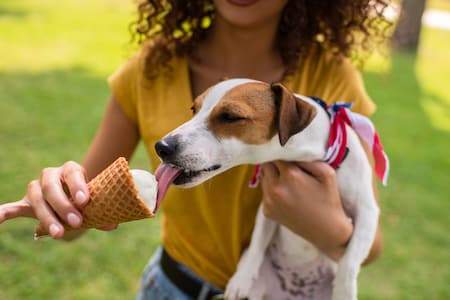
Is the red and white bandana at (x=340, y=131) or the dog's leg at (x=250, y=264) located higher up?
the red and white bandana at (x=340, y=131)

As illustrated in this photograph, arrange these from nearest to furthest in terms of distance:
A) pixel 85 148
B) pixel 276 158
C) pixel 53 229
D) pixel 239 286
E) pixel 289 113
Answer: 1. pixel 53 229
2. pixel 289 113
3. pixel 276 158
4. pixel 239 286
5. pixel 85 148

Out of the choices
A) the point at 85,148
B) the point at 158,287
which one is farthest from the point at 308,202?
the point at 85,148

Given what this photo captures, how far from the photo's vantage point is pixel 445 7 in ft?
58.0

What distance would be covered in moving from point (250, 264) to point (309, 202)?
11.3 inches

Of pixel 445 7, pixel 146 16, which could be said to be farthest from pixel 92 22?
pixel 445 7

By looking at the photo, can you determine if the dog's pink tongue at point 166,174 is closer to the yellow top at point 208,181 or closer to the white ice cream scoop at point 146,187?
the white ice cream scoop at point 146,187

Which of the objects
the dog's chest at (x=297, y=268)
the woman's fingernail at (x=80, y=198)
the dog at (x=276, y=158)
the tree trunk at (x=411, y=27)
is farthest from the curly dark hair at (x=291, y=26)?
the tree trunk at (x=411, y=27)

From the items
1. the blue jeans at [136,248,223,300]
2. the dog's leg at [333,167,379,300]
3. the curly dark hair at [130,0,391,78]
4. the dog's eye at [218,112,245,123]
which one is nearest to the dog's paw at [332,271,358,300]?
the dog's leg at [333,167,379,300]

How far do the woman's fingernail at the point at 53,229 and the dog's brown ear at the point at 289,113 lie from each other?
595 mm

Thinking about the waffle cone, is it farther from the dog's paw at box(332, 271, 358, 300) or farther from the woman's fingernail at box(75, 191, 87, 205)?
the dog's paw at box(332, 271, 358, 300)

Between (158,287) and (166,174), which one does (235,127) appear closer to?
(166,174)

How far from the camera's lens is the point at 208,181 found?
5.63ft

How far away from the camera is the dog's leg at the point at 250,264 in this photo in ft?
5.57

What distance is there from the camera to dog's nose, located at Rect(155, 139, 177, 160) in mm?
1304
